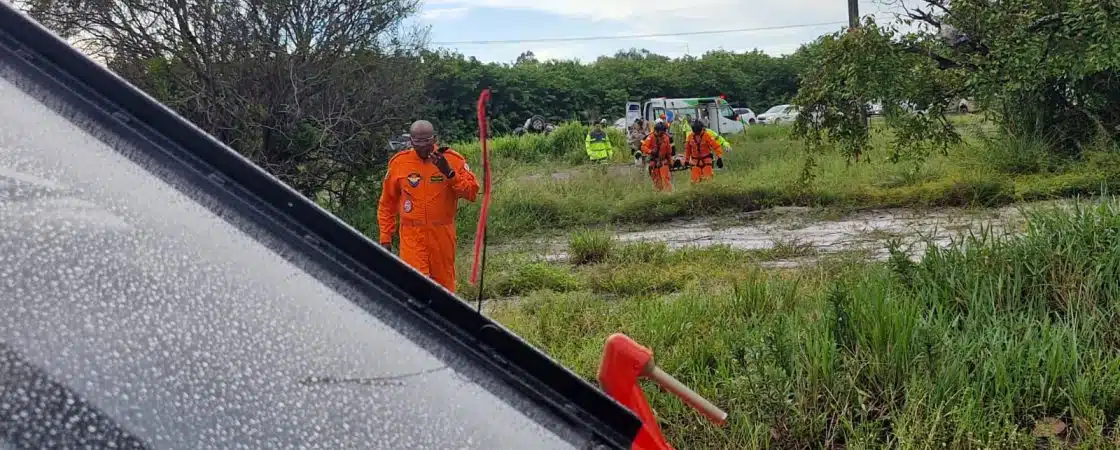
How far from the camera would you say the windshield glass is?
889 mm

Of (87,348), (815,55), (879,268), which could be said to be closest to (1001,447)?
(879,268)

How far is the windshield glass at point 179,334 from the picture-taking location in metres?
0.89

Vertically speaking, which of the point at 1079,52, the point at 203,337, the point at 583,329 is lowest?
the point at 583,329

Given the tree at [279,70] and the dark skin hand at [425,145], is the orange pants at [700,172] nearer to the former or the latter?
the tree at [279,70]

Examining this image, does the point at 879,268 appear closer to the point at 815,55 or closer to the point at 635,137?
the point at 815,55

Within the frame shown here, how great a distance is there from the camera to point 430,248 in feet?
20.3

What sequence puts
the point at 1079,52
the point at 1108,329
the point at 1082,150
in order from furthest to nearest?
1. the point at 1082,150
2. the point at 1079,52
3. the point at 1108,329

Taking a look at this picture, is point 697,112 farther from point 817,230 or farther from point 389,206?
point 389,206

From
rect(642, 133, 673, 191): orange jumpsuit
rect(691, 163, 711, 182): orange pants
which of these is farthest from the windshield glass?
rect(691, 163, 711, 182): orange pants

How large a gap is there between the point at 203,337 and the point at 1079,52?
288 inches

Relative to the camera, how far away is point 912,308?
13.7ft

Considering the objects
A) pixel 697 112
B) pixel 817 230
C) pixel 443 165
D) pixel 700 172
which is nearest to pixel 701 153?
pixel 700 172

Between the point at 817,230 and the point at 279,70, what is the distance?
6.13 metres

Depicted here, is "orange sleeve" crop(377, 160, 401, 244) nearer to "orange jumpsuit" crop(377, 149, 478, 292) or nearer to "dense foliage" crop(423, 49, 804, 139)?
"orange jumpsuit" crop(377, 149, 478, 292)
